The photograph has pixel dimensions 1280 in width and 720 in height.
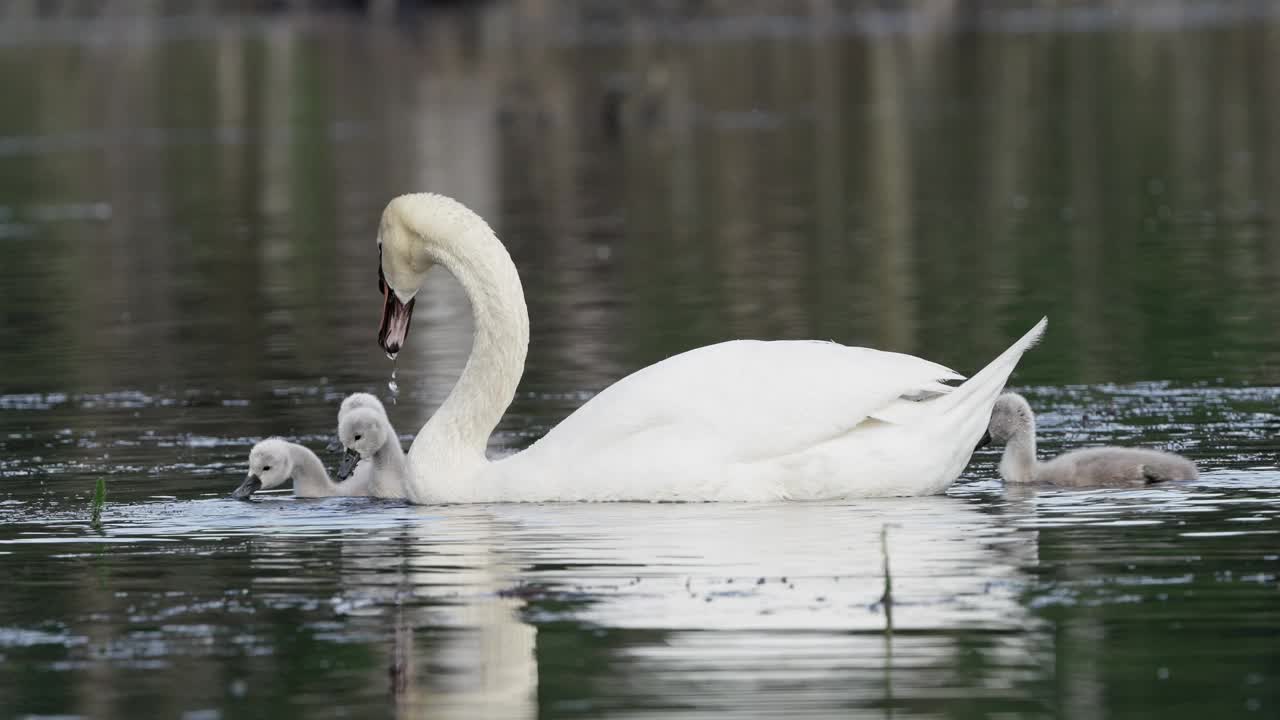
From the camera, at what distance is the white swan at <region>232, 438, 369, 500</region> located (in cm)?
1269

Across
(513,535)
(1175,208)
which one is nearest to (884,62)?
(1175,208)

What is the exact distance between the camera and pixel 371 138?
51.7 m

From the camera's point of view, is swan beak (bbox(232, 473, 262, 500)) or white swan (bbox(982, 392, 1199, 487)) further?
swan beak (bbox(232, 473, 262, 500))

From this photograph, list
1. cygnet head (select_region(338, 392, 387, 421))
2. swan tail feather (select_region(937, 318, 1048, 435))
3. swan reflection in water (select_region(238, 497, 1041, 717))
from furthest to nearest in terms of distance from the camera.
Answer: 1. cygnet head (select_region(338, 392, 387, 421))
2. swan tail feather (select_region(937, 318, 1048, 435))
3. swan reflection in water (select_region(238, 497, 1041, 717))

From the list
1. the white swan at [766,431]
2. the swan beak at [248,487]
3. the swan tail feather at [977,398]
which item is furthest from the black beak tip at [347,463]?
the swan tail feather at [977,398]

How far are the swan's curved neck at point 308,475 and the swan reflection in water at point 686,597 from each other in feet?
2.54

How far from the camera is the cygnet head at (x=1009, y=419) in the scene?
12.5 meters

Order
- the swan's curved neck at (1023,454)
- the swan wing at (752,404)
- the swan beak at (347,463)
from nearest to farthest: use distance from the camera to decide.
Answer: the swan wing at (752,404), the swan's curved neck at (1023,454), the swan beak at (347,463)

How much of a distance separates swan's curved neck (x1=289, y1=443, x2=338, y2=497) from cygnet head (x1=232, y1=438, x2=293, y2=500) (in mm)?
A: 83

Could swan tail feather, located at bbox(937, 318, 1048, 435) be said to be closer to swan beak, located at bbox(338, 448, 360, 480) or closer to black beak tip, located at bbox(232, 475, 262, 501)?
swan beak, located at bbox(338, 448, 360, 480)

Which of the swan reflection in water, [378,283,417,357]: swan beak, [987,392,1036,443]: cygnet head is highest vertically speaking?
[378,283,417,357]: swan beak

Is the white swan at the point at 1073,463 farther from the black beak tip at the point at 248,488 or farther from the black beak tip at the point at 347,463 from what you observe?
the black beak tip at the point at 248,488

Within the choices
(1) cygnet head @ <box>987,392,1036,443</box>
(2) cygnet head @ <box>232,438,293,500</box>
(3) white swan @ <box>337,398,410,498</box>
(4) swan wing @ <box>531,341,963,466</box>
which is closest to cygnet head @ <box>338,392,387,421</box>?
(3) white swan @ <box>337,398,410,498</box>

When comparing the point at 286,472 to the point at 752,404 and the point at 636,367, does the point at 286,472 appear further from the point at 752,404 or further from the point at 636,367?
the point at 636,367
